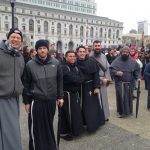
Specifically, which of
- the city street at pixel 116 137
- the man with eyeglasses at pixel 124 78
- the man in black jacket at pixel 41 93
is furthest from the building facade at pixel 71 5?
the man in black jacket at pixel 41 93

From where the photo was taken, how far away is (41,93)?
4.17 metres

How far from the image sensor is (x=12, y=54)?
374cm

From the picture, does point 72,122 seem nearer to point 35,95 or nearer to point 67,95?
point 67,95

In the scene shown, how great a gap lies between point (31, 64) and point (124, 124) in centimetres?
307

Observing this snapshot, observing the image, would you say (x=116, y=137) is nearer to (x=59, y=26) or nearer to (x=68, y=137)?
(x=68, y=137)

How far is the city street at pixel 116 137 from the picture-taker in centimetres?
489

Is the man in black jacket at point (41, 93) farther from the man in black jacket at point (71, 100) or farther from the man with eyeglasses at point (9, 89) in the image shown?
the man in black jacket at point (71, 100)

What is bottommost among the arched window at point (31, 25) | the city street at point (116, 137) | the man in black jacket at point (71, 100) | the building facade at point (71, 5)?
the city street at point (116, 137)

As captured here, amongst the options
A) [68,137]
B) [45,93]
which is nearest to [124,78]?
[68,137]

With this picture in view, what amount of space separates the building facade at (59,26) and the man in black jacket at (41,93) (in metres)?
75.3

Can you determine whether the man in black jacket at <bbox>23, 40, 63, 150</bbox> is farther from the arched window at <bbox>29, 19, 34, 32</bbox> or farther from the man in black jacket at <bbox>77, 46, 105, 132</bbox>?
the arched window at <bbox>29, 19, 34, 32</bbox>

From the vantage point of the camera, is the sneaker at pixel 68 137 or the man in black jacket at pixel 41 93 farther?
the sneaker at pixel 68 137

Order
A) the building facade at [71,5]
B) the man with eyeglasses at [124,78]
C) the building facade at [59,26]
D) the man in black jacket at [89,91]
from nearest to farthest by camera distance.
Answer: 1. the man in black jacket at [89,91]
2. the man with eyeglasses at [124,78]
3. the building facade at [59,26]
4. the building facade at [71,5]

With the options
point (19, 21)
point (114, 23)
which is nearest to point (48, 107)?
point (19, 21)
